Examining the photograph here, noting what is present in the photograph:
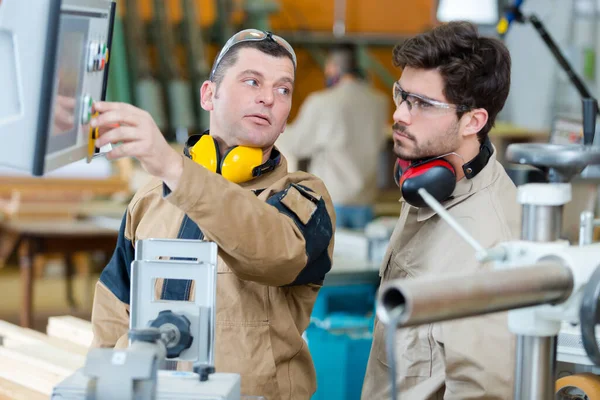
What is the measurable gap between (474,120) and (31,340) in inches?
54.0

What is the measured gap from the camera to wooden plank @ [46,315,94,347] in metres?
2.49

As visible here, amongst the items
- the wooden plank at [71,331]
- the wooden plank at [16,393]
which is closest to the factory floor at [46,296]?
the wooden plank at [71,331]

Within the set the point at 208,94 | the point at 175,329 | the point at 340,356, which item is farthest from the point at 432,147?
the point at 340,356

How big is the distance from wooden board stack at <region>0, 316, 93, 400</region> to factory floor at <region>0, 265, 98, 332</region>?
354 centimetres

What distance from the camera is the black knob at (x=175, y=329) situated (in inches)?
50.5

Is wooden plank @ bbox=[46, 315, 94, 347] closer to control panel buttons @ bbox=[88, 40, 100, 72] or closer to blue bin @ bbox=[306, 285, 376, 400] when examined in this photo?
blue bin @ bbox=[306, 285, 376, 400]

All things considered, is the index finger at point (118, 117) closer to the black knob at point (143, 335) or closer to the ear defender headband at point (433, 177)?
the black knob at point (143, 335)

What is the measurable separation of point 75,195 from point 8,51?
597 cm

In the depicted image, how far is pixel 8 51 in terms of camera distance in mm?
1189

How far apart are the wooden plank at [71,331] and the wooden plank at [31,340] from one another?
0.03m

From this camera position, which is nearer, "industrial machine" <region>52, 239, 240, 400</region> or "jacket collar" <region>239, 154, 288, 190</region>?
"industrial machine" <region>52, 239, 240, 400</region>

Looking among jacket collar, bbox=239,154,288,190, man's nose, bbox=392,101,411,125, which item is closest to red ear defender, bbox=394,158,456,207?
man's nose, bbox=392,101,411,125

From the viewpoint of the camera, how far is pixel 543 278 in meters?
0.95

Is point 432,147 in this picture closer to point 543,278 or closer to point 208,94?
point 208,94
